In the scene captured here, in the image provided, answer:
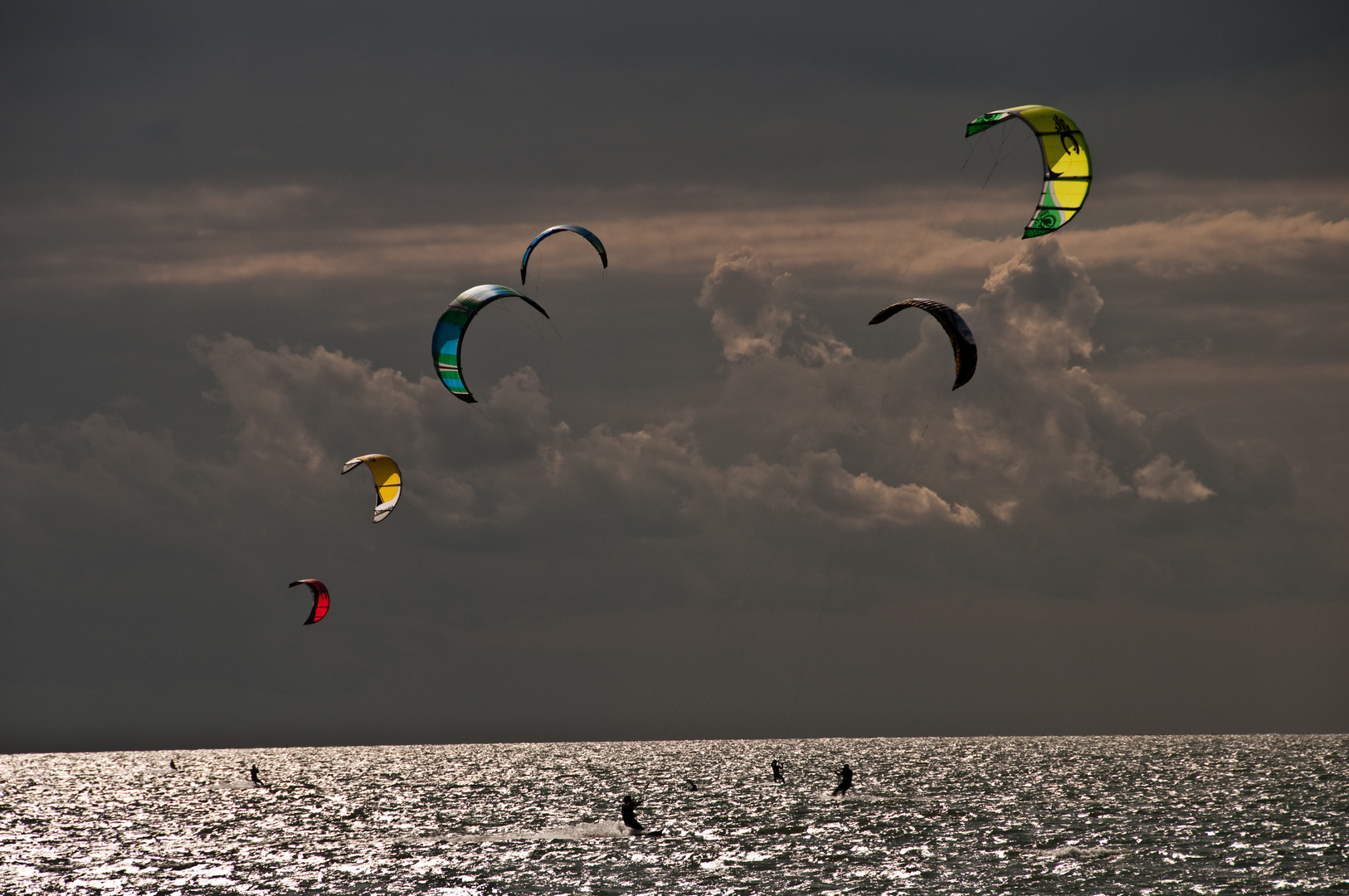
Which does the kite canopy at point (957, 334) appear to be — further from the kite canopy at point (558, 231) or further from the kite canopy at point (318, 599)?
the kite canopy at point (318, 599)

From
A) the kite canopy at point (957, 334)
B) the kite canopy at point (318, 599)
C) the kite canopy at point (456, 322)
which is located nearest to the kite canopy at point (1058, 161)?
the kite canopy at point (957, 334)

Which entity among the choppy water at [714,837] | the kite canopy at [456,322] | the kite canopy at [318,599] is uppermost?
the kite canopy at [456,322]

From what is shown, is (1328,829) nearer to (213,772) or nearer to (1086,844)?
(1086,844)

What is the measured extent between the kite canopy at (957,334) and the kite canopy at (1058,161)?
302 centimetres

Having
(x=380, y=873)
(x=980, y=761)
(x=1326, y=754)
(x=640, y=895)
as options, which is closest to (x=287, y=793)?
(x=380, y=873)

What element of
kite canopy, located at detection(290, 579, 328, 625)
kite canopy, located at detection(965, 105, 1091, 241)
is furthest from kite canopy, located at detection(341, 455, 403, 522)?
kite canopy, located at detection(965, 105, 1091, 241)

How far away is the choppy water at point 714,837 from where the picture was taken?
107 feet

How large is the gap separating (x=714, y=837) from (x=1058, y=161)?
2468 centimetres

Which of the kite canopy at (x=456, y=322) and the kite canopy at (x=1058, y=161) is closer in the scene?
the kite canopy at (x=1058, y=161)

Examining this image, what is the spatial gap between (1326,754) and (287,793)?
96.9 meters

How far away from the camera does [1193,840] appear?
39469 mm

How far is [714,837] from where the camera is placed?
138 ft

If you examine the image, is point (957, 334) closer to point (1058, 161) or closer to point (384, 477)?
point (1058, 161)

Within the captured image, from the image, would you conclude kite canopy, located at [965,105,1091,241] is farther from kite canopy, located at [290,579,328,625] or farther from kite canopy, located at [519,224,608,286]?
kite canopy, located at [290,579,328,625]
